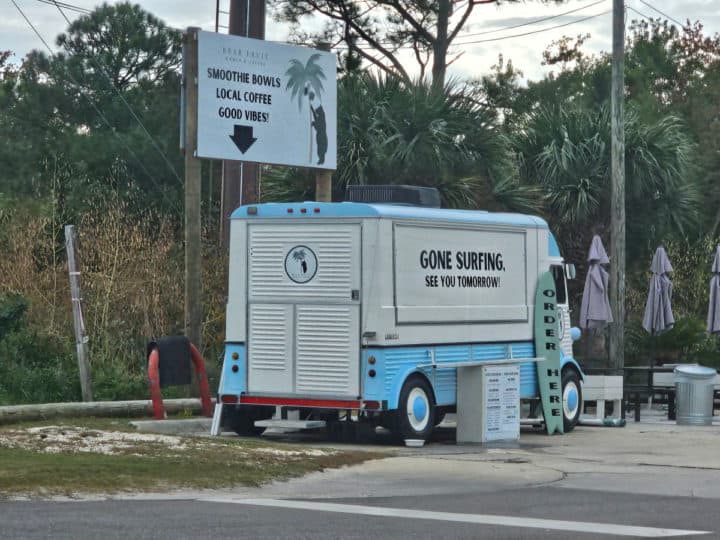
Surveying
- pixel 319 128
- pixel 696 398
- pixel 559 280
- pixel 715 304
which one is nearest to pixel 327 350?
pixel 559 280

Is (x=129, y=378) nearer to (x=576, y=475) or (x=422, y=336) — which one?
(x=422, y=336)

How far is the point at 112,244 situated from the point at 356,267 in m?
6.45

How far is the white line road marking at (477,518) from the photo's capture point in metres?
10.1

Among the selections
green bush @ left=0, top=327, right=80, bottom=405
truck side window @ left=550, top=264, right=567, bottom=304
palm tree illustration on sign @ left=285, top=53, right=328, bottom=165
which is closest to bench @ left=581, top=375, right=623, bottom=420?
truck side window @ left=550, top=264, right=567, bottom=304

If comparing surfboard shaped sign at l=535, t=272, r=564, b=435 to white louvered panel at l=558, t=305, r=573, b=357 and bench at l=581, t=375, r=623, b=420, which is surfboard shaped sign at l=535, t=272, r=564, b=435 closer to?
white louvered panel at l=558, t=305, r=573, b=357

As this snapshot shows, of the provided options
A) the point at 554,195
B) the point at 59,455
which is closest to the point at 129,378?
the point at 59,455

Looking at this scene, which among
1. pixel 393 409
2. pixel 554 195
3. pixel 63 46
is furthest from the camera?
pixel 63 46

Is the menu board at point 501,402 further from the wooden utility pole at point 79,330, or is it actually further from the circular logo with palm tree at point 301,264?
the wooden utility pole at point 79,330

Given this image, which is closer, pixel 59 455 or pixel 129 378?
pixel 59 455

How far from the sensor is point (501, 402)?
18047 millimetres

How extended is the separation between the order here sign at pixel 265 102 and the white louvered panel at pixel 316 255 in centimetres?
283

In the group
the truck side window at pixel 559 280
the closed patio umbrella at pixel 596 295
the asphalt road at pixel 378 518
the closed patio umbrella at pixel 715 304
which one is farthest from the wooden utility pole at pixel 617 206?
the asphalt road at pixel 378 518

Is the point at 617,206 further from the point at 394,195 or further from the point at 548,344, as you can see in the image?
the point at 394,195

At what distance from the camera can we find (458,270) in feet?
59.4
